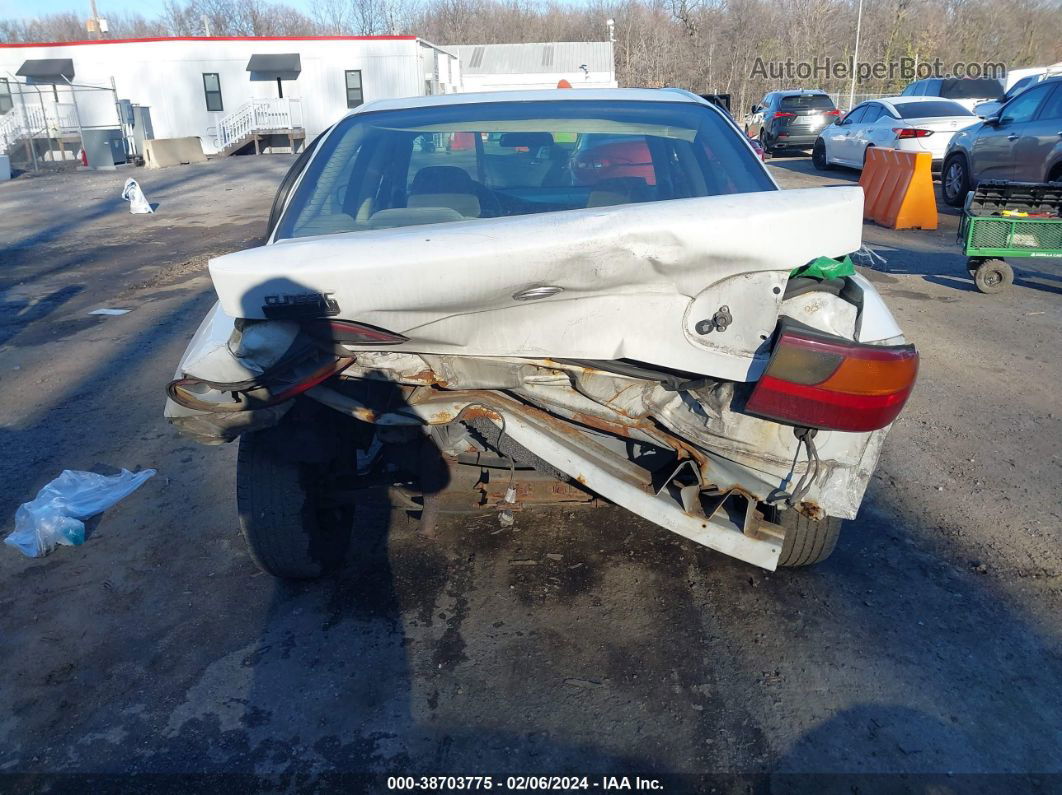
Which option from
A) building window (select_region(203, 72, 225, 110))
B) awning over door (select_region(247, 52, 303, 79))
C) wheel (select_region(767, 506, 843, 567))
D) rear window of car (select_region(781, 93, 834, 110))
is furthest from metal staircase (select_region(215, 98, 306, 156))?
wheel (select_region(767, 506, 843, 567))

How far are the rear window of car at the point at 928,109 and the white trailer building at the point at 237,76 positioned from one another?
23.0 m

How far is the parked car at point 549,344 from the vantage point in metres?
2.23

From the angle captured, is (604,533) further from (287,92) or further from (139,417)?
(287,92)

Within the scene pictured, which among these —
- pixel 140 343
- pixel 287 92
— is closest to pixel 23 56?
pixel 287 92

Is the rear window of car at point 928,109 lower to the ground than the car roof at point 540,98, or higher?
lower

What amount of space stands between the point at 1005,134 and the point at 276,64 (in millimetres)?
29896

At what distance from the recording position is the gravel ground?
2.43 metres

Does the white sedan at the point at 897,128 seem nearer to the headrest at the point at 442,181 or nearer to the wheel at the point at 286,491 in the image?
the headrest at the point at 442,181

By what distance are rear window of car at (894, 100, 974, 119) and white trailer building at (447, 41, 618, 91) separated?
86.6 feet

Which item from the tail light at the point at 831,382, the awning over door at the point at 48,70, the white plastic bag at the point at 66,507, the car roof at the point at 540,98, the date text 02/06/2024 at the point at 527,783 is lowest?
the date text 02/06/2024 at the point at 527,783

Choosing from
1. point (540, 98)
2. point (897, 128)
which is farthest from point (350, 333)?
point (897, 128)

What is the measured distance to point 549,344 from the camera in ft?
7.98

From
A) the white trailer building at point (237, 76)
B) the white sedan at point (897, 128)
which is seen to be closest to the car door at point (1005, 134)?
the white sedan at point (897, 128)

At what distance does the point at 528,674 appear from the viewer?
275 centimetres
